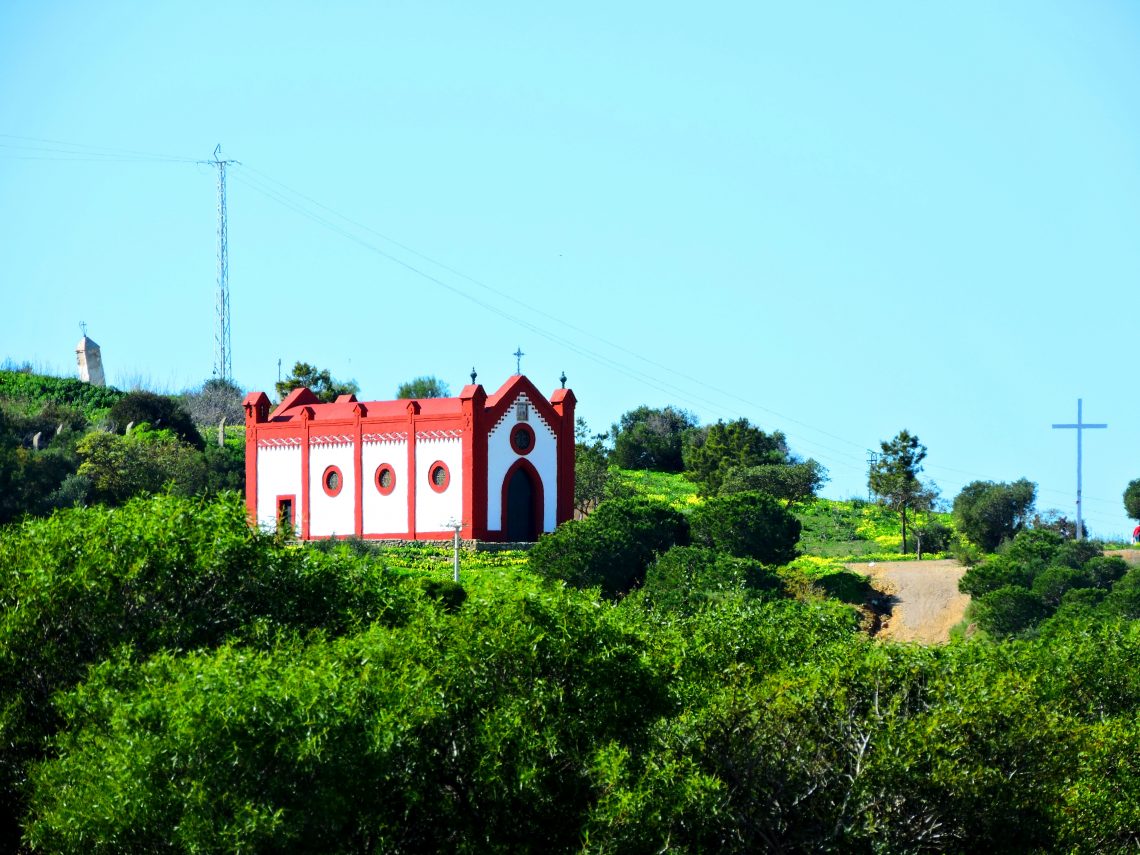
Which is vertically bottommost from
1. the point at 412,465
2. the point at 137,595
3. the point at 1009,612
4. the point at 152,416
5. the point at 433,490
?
the point at 1009,612

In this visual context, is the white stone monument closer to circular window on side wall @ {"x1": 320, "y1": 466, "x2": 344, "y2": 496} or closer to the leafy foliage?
Answer: the leafy foliage

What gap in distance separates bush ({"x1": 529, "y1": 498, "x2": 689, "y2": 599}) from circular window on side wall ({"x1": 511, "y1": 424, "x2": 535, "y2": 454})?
2982 mm

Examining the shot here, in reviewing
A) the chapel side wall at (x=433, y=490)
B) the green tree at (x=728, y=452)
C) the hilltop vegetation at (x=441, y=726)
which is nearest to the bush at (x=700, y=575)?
the chapel side wall at (x=433, y=490)

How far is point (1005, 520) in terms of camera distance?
2549 inches

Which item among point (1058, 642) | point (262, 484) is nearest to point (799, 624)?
point (1058, 642)

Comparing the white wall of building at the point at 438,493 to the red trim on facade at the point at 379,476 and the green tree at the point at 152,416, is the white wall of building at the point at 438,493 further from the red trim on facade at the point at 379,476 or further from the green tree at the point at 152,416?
the green tree at the point at 152,416

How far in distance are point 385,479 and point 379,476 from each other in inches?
10.2

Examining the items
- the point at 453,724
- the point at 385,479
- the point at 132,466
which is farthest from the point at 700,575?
the point at 453,724

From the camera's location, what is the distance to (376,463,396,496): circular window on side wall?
5422 centimetres

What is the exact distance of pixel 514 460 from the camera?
54000mm

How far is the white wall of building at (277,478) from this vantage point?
185ft

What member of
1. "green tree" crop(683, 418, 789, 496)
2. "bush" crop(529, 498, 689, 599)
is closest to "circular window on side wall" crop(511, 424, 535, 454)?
"bush" crop(529, 498, 689, 599)

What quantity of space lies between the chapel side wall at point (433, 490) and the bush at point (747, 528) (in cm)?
763

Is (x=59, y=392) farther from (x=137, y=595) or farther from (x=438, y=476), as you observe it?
(x=137, y=595)
